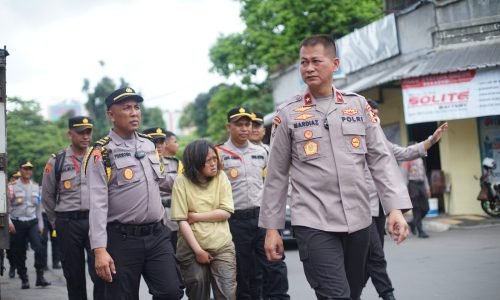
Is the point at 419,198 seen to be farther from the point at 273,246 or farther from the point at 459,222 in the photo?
the point at 273,246

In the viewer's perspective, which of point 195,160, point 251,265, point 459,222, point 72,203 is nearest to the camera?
point 195,160

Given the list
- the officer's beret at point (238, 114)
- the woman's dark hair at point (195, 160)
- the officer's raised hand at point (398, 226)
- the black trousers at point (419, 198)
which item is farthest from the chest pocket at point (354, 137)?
the black trousers at point (419, 198)

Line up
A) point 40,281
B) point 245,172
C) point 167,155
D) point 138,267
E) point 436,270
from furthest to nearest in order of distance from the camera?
1. point 40,281
2. point 436,270
3. point 167,155
4. point 245,172
5. point 138,267

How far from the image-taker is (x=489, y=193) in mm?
14766

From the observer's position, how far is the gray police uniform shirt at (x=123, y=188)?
5004 mm

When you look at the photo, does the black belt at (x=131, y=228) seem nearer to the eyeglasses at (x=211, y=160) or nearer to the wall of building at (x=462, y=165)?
the eyeglasses at (x=211, y=160)

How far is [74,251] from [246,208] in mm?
1809

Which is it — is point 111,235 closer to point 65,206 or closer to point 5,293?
point 65,206

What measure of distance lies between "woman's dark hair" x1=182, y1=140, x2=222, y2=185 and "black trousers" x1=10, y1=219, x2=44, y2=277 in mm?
5858

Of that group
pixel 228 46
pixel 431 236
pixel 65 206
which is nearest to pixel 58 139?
pixel 228 46

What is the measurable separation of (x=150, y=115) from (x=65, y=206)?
58183mm

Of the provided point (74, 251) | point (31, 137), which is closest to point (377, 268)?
point (74, 251)

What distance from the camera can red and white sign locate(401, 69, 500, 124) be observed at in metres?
14.4

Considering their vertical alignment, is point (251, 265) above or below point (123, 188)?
below
